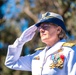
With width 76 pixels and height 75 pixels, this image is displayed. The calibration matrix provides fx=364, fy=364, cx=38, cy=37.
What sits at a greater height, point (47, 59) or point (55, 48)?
point (55, 48)

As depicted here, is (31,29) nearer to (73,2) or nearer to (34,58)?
(34,58)

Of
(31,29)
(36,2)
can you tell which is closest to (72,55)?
(31,29)

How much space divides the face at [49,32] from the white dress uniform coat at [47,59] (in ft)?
0.24

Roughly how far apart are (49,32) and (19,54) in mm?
Answer: 412

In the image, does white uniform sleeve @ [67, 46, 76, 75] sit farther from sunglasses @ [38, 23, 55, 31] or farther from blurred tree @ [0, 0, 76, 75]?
blurred tree @ [0, 0, 76, 75]

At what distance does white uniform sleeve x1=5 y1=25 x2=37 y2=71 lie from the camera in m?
3.89

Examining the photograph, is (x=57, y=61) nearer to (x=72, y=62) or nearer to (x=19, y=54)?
(x=72, y=62)

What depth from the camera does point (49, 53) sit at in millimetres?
3762

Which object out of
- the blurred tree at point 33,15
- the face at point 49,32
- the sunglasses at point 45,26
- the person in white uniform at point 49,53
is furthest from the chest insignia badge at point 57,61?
the blurred tree at point 33,15

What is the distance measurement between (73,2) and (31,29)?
7.06 meters

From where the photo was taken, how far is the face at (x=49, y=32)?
3787 millimetres

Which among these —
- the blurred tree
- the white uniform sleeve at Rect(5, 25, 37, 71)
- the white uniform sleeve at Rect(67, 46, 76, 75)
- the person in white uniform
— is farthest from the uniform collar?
the blurred tree

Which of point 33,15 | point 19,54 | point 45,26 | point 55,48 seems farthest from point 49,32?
point 33,15

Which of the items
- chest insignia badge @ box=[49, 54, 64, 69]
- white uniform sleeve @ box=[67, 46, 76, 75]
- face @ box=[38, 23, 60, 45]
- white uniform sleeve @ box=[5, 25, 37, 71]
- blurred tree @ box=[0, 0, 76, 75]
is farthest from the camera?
blurred tree @ box=[0, 0, 76, 75]
